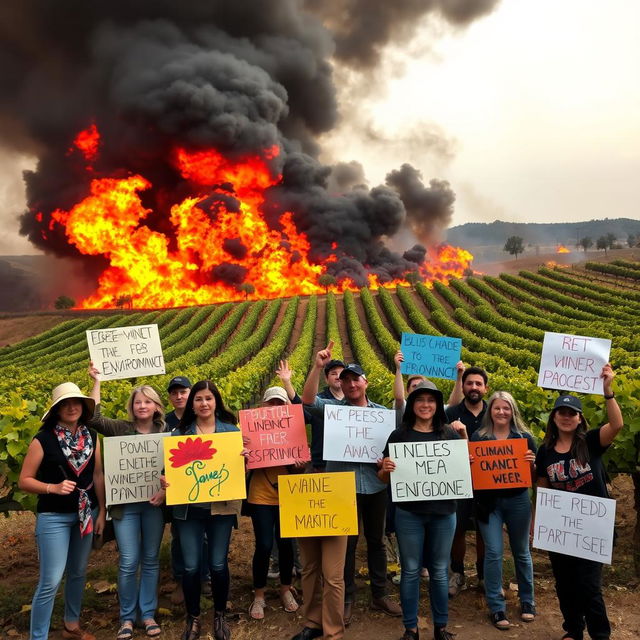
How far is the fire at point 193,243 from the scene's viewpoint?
221 feet

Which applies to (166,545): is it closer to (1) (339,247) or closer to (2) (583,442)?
(2) (583,442)

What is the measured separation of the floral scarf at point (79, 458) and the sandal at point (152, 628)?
987 mm

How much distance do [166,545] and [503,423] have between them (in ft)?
15.2

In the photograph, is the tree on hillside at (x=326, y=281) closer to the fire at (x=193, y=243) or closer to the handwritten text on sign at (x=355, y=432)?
the fire at (x=193, y=243)

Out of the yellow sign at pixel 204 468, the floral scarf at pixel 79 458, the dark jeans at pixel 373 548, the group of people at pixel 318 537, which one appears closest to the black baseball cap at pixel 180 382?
the group of people at pixel 318 537

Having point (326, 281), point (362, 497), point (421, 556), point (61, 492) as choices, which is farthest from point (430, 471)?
point (326, 281)

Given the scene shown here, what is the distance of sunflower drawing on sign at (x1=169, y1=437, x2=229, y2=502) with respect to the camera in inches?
173

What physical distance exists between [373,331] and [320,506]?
32.2m

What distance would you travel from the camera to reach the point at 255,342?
108 ft

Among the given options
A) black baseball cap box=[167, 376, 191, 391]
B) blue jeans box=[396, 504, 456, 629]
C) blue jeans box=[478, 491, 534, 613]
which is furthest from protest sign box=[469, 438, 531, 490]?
black baseball cap box=[167, 376, 191, 391]

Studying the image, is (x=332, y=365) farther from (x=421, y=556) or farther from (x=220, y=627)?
(x=220, y=627)

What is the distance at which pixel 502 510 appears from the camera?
4.66 m

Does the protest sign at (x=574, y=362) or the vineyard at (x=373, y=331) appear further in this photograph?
the vineyard at (x=373, y=331)

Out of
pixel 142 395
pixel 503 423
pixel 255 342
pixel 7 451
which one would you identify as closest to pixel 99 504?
pixel 142 395
